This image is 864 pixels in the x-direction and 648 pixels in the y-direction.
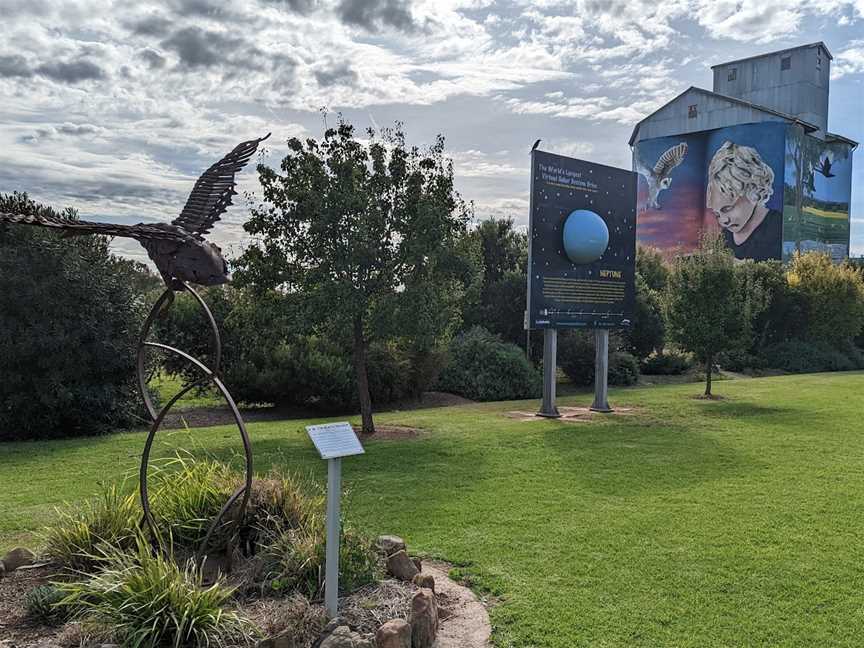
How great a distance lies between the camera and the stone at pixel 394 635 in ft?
13.6

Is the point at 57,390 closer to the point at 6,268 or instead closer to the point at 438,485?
the point at 6,268

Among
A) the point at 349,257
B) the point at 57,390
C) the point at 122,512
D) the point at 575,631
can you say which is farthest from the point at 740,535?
the point at 57,390

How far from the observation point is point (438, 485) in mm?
8961

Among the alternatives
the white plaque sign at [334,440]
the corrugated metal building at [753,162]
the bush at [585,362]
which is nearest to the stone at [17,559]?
the white plaque sign at [334,440]

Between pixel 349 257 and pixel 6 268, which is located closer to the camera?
pixel 349 257

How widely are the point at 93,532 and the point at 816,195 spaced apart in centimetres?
6610

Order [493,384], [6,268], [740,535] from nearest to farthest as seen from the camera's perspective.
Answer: [740,535], [6,268], [493,384]

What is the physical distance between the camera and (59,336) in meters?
13.3

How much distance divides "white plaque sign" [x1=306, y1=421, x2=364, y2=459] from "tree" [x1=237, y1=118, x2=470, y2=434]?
7276 millimetres

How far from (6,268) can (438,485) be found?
9401 millimetres

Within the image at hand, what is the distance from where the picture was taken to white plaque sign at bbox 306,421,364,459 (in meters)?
4.44

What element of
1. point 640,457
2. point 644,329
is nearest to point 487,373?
point 644,329

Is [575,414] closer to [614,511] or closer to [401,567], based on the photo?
[614,511]

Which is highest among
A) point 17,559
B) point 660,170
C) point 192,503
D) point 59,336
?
point 660,170
